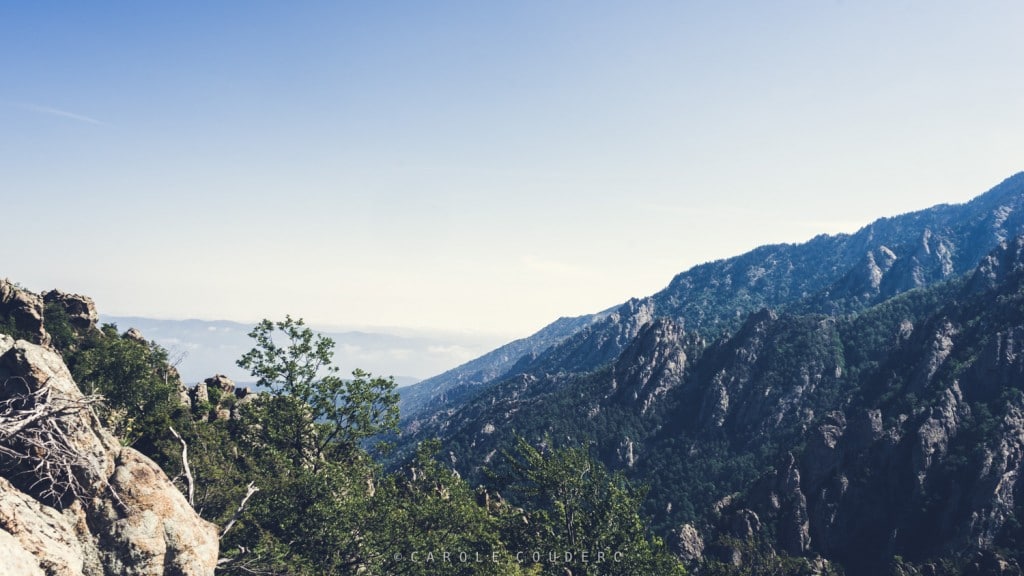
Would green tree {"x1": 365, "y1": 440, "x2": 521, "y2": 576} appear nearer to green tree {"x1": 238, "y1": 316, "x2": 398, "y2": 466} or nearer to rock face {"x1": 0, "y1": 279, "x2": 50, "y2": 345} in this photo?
green tree {"x1": 238, "y1": 316, "x2": 398, "y2": 466}

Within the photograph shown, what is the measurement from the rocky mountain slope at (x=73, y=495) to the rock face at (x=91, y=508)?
29mm

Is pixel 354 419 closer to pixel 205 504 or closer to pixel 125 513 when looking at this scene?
pixel 205 504

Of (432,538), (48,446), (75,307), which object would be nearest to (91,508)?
(48,446)

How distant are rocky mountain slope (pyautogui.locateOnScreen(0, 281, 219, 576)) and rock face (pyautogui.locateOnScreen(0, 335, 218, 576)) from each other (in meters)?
0.03

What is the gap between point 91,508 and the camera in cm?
1644

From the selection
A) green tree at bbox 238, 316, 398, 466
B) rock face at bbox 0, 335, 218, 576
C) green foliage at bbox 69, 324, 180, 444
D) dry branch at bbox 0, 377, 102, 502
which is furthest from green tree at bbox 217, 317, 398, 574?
green foliage at bbox 69, 324, 180, 444

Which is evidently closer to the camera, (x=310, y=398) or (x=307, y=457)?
(x=307, y=457)

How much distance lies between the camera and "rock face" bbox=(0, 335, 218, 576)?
1461 centimetres

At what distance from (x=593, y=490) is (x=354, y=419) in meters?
19.8

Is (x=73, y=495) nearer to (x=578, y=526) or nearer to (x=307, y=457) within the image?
(x=307, y=457)

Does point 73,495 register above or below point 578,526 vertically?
above

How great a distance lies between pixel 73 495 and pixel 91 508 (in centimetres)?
67

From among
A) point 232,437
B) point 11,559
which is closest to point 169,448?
point 232,437

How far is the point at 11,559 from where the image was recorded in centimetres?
1238
